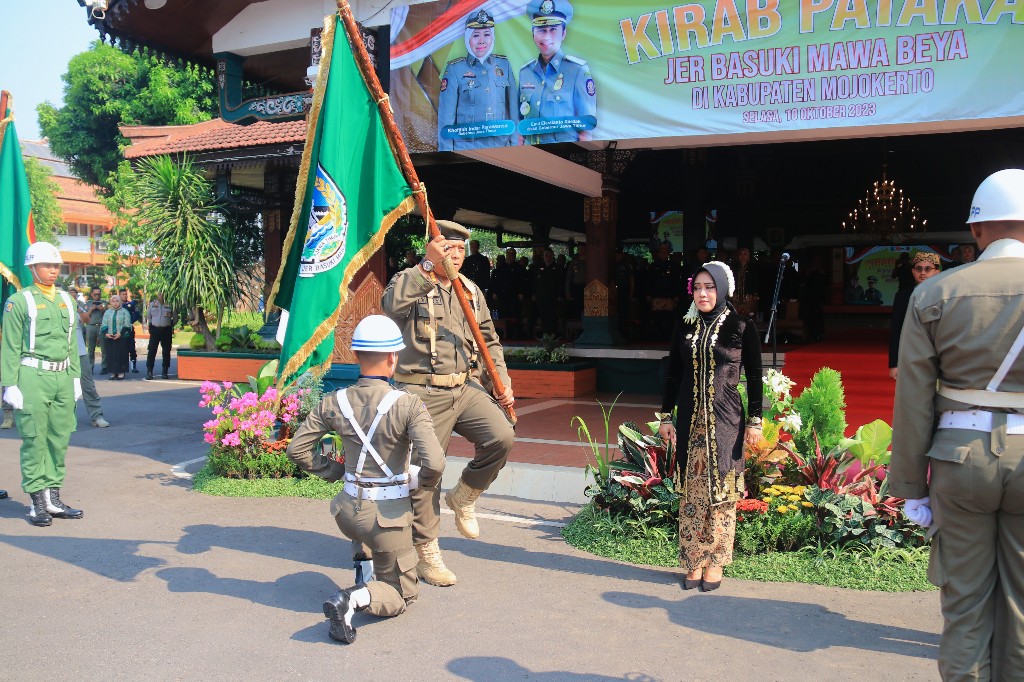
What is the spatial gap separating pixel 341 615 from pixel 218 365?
1357cm

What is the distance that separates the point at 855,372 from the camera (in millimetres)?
11219

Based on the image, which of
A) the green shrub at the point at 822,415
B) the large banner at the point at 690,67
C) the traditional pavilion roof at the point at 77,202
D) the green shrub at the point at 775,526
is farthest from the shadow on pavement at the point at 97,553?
the traditional pavilion roof at the point at 77,202

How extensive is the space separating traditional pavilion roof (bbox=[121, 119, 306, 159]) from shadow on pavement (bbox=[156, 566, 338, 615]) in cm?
942

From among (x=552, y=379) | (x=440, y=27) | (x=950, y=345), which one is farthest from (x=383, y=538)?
(x=552, y=379)

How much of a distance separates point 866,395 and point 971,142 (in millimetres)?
4605

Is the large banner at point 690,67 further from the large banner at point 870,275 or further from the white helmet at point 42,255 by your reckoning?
the large banner at point 870,275

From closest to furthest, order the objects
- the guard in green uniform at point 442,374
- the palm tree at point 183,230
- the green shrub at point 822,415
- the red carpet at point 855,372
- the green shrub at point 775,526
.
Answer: the guard in green uniform at point 442,374 < the green shrub at point 775,526 < the green shrub at point 822,415 < the red carpet at point 855,372 < the palm tree at point 183,230

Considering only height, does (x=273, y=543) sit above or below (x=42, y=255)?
below

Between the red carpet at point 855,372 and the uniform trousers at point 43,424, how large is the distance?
278 inches

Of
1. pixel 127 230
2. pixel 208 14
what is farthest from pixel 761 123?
pixel 127 230

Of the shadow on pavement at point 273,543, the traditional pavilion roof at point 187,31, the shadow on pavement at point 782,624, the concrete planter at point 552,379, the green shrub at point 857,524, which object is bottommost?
the shadow on pavement at point 782,624

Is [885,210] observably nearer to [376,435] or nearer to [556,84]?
[556,84]

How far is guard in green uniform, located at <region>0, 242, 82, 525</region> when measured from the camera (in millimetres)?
6938

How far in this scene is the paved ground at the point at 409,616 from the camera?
4.16 m
